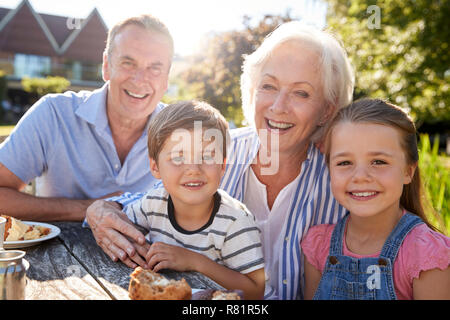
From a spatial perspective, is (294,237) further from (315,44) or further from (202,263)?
(315,44)

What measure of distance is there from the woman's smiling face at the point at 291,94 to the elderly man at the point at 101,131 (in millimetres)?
1011

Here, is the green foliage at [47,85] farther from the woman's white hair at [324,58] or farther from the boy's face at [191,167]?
the boy's face at [191,167]

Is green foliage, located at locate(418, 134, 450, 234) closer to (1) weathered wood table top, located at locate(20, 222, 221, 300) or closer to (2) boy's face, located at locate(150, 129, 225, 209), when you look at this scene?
(2) boy's face, located at locate(150, 129, 225, 209)

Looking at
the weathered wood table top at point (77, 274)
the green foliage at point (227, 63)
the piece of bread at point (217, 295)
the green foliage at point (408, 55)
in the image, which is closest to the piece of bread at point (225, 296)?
the piece of bread at point (217, 295)

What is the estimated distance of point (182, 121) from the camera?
6.56ft

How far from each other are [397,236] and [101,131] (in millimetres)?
2015

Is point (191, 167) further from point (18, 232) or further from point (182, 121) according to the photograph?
point (18, 232)

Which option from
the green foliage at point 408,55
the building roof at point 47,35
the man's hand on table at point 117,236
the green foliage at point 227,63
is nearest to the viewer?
the man's hand on table at point 117,236

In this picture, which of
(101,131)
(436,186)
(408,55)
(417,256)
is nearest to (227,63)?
(408,55)

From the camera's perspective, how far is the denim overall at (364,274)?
190cm

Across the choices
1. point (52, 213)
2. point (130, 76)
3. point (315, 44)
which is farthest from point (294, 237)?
point (130, 76)

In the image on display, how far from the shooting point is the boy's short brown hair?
6.57ft

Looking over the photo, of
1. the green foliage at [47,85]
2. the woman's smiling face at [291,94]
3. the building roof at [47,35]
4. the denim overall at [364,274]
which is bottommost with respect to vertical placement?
the denim overall at [364,274]

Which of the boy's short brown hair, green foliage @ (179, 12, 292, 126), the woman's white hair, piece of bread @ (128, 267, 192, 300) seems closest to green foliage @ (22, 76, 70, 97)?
green foliage @ (179, 12, 292, 126)
